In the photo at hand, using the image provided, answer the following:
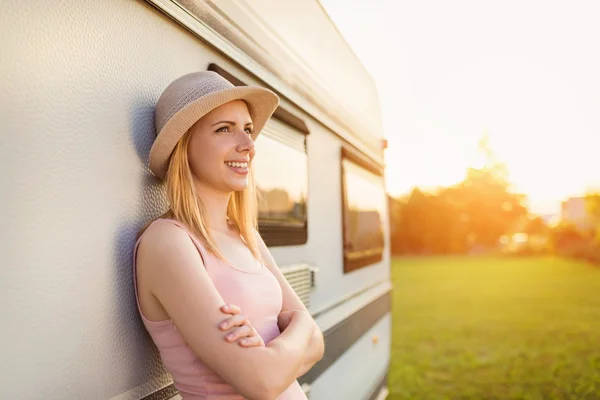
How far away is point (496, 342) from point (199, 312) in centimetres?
764

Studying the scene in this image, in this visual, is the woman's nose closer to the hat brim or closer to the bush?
the hat brim

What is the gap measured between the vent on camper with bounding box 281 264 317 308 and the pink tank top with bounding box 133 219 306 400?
2.77ft

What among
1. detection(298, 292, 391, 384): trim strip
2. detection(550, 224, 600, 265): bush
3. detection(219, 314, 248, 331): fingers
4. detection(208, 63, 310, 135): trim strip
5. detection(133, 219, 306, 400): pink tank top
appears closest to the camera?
detection(219, 314, 248, 331): fingers

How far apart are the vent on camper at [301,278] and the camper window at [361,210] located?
81 cm

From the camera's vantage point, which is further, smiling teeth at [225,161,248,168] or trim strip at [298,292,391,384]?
trim strip at [298,292,391,384]

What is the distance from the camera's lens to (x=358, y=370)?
13.5 feet

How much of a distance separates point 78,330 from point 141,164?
48cm

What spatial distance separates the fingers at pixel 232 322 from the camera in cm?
141

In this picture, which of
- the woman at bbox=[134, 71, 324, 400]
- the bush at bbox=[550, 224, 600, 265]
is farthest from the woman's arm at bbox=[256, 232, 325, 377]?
the bush at bbox=[550, 224, 600, 265]

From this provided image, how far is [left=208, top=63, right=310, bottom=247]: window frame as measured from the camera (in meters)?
2.38

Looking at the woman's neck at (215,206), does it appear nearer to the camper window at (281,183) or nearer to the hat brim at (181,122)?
the hat brim at (181,122)

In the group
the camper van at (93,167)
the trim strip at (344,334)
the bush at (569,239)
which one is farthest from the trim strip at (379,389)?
the bush at (569,239)

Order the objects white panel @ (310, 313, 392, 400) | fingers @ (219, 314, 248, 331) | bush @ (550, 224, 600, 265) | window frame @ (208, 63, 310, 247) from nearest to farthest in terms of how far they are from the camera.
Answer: fingers @ (219, 314, 248, 331), window frame @ (208, 63, 310, 247), white panel @ (310, 313, 392, 400), bush @ (550, 224, 600, 265)

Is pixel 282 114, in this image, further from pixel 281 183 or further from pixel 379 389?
pixel 379 389
